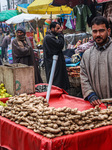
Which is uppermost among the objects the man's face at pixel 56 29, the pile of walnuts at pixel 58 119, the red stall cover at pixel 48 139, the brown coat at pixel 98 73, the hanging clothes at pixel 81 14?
the hanging clothes at pixel 81 14

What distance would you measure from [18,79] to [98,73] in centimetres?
143

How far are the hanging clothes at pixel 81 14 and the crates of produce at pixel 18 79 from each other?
357 centimetres

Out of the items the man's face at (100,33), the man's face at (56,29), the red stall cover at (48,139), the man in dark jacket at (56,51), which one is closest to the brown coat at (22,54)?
the man in dark jacket at (56,51)

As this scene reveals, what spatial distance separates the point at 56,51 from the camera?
20.1ft

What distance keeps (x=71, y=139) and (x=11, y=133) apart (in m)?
0.77

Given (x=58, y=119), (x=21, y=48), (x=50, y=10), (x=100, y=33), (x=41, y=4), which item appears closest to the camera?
(x=58, y=119)

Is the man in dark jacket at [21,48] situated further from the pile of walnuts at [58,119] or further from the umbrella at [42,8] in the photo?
the pile of walnuts at [58,119]

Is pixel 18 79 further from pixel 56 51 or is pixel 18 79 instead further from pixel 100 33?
pixel 56 51

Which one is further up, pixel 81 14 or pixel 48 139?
pixel 81 14

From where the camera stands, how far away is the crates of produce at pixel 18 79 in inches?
151

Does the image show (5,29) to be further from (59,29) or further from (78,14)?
(59,29)

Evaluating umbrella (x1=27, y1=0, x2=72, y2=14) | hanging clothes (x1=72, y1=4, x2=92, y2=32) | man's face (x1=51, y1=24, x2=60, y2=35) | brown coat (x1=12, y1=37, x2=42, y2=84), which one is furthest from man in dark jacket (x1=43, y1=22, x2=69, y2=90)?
umbrella (x1=27, y1=0, x2=72, y2=14)

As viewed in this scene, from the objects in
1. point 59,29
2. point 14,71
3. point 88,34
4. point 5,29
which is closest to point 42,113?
point 14,71

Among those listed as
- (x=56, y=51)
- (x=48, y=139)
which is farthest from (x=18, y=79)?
(x=56, y=51)
